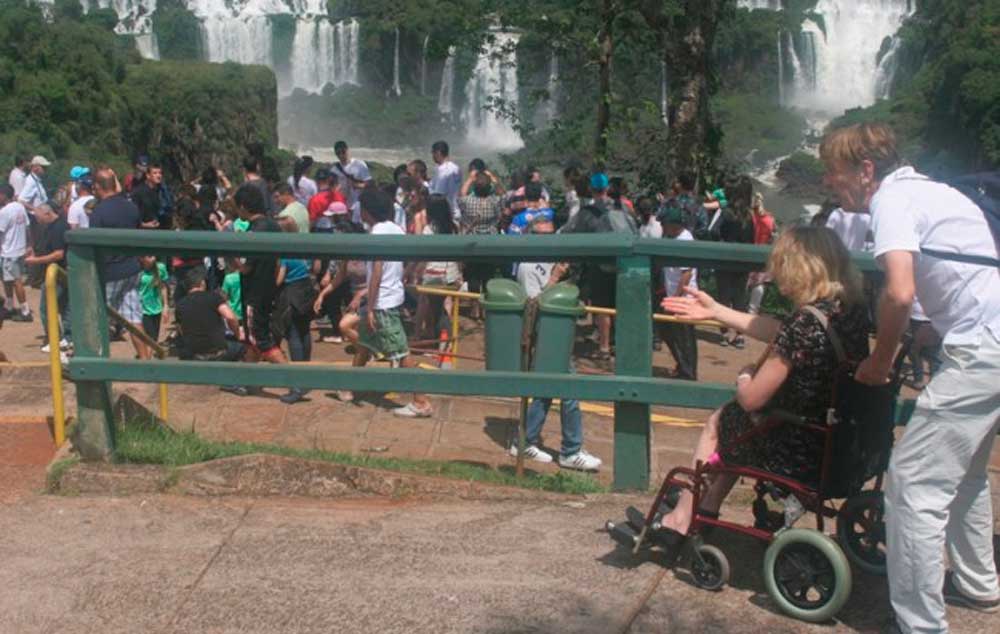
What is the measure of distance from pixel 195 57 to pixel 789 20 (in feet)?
82.2

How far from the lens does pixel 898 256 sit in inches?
150

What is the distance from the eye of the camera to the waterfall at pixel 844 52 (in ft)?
185

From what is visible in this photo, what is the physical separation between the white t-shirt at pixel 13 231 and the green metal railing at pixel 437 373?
8863 mm

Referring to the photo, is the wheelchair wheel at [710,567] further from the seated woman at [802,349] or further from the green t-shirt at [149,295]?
the green t-shirt at [149,295]

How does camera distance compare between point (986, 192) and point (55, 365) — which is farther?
point (55, 365)

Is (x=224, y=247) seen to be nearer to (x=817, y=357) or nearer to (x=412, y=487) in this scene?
(x=412, y=487)

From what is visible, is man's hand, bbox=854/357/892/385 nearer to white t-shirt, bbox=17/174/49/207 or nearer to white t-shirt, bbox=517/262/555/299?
white t-shirt, bbox=517/262/555/299

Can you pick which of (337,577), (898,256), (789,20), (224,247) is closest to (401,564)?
(337,577)

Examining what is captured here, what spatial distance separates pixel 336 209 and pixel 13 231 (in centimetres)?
402

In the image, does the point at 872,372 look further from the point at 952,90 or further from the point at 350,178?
the point at 952,90

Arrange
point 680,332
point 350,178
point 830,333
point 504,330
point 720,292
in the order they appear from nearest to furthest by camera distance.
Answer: point 830,333
point 504,330
point 680,332
point 720,292
point 350,178

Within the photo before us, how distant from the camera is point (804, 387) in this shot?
4.27 metres

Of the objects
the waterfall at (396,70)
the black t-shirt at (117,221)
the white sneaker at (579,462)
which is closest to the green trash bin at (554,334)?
the white sneaker at (579,462)

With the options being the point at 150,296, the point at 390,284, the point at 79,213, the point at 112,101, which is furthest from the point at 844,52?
the point at 390,284
